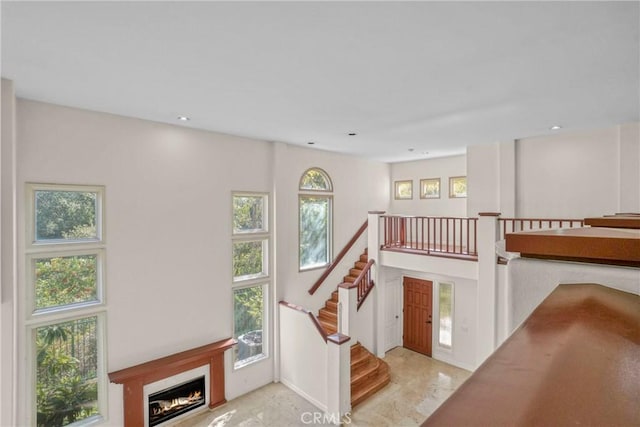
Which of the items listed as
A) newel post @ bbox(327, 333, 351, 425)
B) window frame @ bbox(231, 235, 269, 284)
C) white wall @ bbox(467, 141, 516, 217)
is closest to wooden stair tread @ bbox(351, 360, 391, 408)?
newel post @ bbox(327, 333, 351, 425)

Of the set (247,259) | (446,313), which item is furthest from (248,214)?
(446,313)

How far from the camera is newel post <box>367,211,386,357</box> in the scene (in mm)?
6462

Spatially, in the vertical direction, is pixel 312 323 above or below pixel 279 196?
below

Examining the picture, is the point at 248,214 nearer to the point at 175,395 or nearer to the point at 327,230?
the point at 327,230

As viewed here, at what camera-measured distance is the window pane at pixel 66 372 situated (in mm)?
3611

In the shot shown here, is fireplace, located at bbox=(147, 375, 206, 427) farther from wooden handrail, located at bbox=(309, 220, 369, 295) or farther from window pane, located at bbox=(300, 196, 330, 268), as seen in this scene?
window pane, located at bbox=(300, 196, 330, 268)

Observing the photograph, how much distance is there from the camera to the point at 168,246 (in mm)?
4438

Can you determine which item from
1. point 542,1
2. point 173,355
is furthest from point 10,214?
point 542,1

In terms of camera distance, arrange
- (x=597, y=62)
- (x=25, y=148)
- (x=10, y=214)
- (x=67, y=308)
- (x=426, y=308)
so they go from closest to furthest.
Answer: (x=597, y=62) → (x=10, y=214) → (x=25, y=148) → (x=67, y=308) → (x=426, y=308)

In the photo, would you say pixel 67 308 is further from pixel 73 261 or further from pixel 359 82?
pixel 359 82

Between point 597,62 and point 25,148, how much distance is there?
5.56 m

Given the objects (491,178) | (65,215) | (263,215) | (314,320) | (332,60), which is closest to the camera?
(332,60)

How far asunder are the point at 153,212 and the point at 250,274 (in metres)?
1.92

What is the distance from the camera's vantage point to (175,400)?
4473 millimetres
